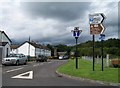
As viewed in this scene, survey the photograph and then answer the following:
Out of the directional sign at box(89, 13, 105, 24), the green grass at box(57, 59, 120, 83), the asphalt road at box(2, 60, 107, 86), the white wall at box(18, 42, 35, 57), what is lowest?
the asphalt road at box(2, 60, 107, 86)

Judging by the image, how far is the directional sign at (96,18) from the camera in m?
19.1

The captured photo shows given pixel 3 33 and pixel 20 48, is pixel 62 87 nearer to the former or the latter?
pixel 3 33

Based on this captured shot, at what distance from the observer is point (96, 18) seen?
1931 cm

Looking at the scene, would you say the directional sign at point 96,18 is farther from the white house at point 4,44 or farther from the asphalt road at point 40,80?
the white house at point 4,44

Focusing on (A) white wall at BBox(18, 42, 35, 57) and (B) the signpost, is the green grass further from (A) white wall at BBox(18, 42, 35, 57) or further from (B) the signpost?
(A) white wall at BBox(18, 42, 35, 57)

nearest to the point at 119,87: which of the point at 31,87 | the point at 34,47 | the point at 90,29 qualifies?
the point at 31,87

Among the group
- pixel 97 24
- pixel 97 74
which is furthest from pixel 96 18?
pixel 97 74

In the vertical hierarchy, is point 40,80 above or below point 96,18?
below

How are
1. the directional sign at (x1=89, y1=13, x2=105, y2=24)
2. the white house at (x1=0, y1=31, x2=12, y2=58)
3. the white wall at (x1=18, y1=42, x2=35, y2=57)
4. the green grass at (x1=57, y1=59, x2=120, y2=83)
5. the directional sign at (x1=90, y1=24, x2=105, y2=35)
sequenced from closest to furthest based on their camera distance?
→ the green grass at (x1=57, y1=59, x2=120, y2=83) < the directional sign at (x1=90, y1=24, x2=105, y2=35) < the directional sign at (x1=89, y1=13, x2=105, y2=24) < the white house at (x1=0, y1=31, x2=12, y2=58) < the white wall at (x1=18, y1=42, x2=35, y2=57)

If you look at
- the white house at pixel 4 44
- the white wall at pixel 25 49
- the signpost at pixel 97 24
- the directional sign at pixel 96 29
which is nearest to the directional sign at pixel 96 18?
the signpost at pixel 97 24

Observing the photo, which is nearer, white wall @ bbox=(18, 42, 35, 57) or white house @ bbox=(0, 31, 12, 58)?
white house @ bbox=(0, 31, 12, 58)

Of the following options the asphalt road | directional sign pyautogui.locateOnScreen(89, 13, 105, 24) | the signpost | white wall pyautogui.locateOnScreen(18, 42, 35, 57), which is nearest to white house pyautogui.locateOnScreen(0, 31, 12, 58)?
the asphalt road

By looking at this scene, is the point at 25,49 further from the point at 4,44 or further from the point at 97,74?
the point at 97,74

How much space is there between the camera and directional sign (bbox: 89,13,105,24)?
19141 millimetres
